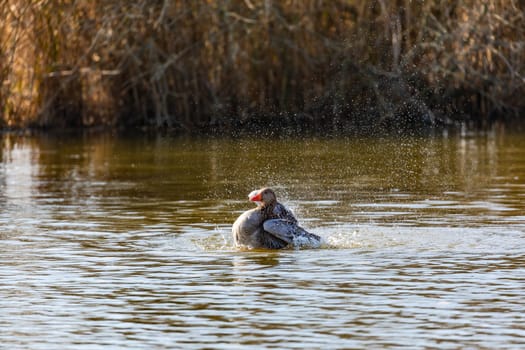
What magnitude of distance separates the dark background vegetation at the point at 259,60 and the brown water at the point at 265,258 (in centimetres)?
791

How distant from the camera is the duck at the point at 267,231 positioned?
506 inches

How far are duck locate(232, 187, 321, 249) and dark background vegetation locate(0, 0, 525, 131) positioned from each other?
17.1 metres

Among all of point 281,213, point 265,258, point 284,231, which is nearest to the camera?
point 265,258

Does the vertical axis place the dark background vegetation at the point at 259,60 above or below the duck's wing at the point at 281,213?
above

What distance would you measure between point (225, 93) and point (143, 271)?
65.8ft

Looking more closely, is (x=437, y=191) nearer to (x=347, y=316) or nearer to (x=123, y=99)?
(x=347, y=316)

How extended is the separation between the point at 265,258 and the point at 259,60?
767 inches

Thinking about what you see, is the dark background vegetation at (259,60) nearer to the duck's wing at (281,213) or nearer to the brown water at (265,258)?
the brown water at (265,258)

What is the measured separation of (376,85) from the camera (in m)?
30.6

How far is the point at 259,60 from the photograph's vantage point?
3175 cm

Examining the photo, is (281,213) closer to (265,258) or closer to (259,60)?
(265,258)

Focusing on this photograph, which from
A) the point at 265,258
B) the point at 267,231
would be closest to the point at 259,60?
the point at 267,231

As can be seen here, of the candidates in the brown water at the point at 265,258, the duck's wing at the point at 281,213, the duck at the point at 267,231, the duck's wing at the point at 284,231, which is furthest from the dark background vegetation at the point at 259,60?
the duck's wing at the point at 284,231

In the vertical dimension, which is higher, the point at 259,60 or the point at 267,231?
the point at 259,60
